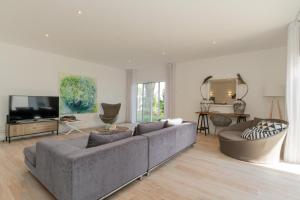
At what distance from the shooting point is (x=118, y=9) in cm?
272

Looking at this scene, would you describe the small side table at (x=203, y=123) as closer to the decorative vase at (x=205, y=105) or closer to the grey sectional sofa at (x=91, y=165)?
the decorative vase at (x=205, y=105)

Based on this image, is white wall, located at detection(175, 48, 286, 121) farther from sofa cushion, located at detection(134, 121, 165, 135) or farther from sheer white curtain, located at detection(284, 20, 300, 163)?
sofa cushion, located at detection(134, 121, 165, 135)

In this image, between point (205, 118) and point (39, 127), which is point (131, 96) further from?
point (39, 127)

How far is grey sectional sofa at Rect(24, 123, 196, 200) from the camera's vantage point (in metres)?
1.63

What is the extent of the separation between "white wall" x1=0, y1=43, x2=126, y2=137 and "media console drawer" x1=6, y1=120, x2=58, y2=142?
0.48 metres

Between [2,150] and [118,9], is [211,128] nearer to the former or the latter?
[118,9]

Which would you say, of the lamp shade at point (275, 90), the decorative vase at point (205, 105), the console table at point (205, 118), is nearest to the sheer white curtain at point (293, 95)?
the lamp shade at point (275, 90)

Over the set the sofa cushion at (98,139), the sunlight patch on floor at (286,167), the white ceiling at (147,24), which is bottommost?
the sunlight patch on floor at (286,167)

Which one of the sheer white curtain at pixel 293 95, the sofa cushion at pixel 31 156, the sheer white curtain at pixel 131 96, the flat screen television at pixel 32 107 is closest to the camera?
the sofa cushion at pixel 31 156

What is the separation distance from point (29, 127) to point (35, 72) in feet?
5.50

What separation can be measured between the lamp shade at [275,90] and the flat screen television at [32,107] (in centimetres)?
602

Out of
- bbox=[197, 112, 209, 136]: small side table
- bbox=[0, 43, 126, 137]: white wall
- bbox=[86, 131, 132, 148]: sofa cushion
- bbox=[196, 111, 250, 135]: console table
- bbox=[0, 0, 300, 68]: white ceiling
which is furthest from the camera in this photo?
bbox=[197, 112, 209, 136]: small side table

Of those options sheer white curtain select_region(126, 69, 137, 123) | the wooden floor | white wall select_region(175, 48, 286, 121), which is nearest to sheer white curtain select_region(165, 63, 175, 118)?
white wall select_region(175, 48, 286, 121)

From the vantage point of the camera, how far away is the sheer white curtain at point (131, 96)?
7992 mm
